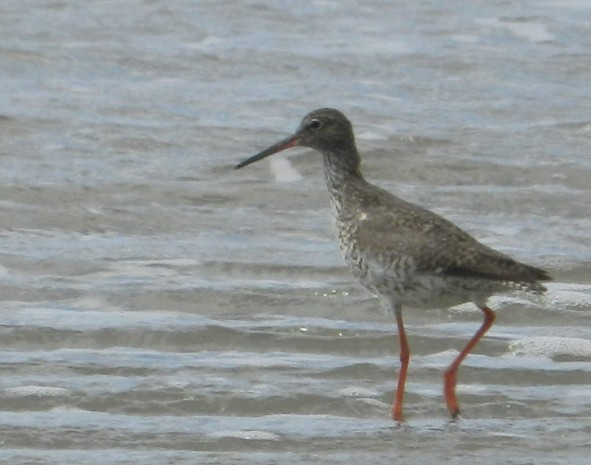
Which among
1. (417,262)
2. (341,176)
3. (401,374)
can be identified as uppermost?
(341,176)

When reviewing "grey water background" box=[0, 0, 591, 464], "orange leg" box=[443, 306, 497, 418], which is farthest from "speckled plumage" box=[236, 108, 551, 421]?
"grey water background" box=[0, 0, 591, 464]

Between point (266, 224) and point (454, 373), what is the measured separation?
3.14 meters

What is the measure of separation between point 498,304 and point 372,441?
2018mm

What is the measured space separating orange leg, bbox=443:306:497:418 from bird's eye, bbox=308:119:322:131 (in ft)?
4.29

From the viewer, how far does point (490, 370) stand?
6.70m

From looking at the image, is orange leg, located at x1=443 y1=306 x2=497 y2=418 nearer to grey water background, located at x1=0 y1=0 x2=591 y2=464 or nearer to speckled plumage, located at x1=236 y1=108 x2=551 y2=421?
speckled plumage, located at x1=236 y1=108 x2=551 y2=421

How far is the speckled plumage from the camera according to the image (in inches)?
242

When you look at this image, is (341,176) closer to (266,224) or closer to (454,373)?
(454,373)

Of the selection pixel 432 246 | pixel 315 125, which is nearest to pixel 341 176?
pixel 315 125

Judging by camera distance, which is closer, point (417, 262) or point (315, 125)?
point (417, 262)

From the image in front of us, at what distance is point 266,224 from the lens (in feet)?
30.2

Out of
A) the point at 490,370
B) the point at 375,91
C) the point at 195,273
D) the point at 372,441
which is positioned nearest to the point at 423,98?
the point at 375,91

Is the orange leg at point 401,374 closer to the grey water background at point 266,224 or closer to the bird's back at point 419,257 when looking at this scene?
the grey water background at point 266,224

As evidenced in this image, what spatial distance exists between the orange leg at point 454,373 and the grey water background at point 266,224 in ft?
0.36
